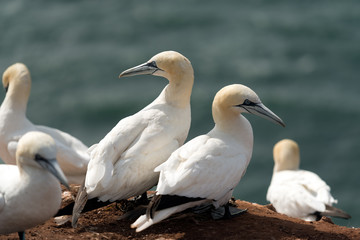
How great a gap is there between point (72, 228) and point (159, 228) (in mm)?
828

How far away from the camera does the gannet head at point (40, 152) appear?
5.22 metres

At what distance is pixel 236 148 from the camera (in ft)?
20.9

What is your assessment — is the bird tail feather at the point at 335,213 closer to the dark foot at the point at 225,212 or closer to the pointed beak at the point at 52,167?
the dark foot at the point at 225,212

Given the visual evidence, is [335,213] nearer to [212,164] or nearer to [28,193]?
[212,164]

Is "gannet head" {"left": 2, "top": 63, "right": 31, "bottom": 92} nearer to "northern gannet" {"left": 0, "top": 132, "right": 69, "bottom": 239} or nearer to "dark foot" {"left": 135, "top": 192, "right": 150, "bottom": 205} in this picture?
"dark foot" {"left": 135, "top": 192, "right": 150, "bottom": 205}

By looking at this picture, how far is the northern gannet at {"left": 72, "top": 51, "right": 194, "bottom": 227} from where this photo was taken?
6.16m

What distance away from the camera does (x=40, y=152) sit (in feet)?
17.2

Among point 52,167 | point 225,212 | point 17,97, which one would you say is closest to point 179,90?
point 225,212

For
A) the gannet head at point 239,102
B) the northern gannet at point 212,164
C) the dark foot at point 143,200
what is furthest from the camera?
the dark foot at point 143,200

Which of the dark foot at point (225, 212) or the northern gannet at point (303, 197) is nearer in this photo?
the dark foot at point (225, 212)

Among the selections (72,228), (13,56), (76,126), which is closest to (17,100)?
(72,228)

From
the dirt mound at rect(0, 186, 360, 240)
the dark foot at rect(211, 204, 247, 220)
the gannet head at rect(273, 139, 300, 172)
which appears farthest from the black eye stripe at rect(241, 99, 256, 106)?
the gannet head at rect(273, 139, 300, 172)

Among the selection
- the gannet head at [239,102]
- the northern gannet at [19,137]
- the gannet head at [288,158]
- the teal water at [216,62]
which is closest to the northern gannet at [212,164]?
the gannet head at [239,102]

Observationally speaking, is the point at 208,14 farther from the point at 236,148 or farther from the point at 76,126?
the point at 236,148
